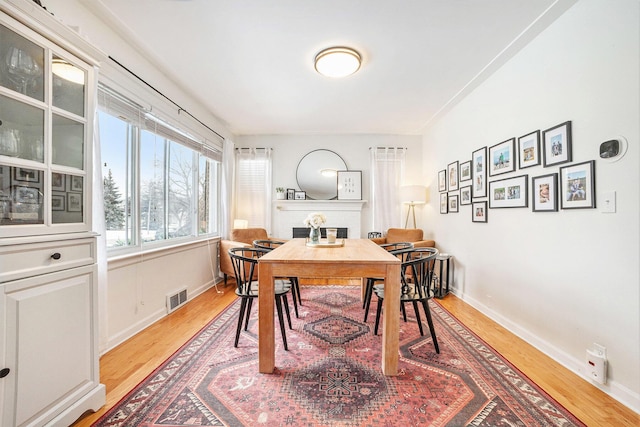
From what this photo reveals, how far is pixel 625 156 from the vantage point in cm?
153

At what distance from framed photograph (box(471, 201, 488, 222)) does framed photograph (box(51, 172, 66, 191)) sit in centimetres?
346

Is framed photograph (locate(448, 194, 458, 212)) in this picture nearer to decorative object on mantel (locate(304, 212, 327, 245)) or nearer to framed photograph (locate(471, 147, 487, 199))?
framed photograph (locate(471, 147, 487, 199))

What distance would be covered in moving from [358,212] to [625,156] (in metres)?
3.50

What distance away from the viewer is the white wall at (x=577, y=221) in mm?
1518

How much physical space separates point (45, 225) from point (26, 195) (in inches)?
6.0

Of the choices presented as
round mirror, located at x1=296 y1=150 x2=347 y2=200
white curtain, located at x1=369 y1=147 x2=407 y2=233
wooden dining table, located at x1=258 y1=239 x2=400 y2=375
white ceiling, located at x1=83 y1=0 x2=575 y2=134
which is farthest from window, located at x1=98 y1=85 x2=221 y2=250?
white curtain, located at x1=369 y1=147 x2=407 y2=233

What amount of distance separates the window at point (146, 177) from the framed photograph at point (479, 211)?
3561 mm

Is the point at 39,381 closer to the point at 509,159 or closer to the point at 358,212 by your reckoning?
the point at 509,159

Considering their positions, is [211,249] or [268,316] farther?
[211,249]

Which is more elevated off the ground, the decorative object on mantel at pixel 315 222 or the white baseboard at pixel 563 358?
the decorative object on mantel at pixel 315 222

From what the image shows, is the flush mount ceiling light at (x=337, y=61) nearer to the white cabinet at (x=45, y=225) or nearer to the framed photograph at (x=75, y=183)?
the white cabinet at (x=45, y=225)

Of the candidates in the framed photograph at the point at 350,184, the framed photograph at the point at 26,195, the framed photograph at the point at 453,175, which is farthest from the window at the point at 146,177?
the framed photograph at the point at 453,175

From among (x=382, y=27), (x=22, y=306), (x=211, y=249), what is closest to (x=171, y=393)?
(x=22, y=306)

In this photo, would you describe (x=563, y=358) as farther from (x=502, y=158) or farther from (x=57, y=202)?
(x=57, y=202)
